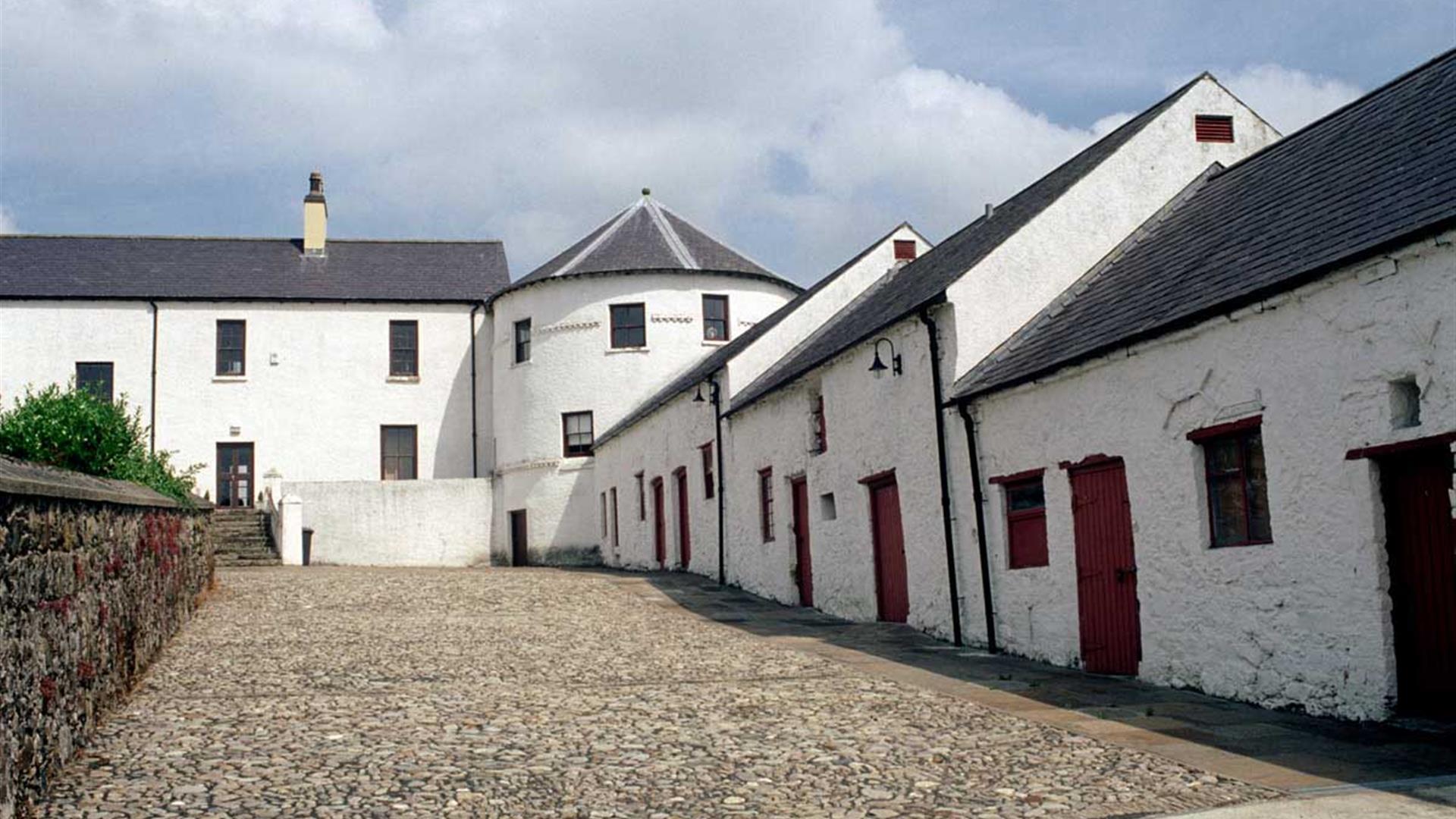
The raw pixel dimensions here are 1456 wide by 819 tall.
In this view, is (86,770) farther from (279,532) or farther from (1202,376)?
(279,532)

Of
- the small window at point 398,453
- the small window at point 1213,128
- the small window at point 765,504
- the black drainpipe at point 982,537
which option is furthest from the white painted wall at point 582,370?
the black drainpipe at point 982,537

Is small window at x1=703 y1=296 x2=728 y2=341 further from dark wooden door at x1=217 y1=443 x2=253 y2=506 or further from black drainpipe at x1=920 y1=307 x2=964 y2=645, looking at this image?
black drainpipe at x1=920 y1=307 x2=964 y2=645

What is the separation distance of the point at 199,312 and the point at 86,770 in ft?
103

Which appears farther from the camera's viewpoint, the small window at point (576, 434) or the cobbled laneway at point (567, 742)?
the small window at point (576, 434)

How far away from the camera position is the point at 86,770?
25.7ft

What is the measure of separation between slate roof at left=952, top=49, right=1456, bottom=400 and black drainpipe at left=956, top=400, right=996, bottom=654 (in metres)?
0.62

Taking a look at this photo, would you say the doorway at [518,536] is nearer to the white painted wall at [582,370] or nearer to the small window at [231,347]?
the white painted wall at [582,370]

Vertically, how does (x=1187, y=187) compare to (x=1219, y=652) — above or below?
above

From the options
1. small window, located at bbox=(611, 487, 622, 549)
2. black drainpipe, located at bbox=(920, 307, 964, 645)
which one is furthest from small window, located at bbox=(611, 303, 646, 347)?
black drainpipe, located at bbox=(920, 307, 964, 645)

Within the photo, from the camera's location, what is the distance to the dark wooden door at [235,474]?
36.3 m

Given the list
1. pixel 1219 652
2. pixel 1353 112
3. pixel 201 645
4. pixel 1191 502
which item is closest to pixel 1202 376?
pixel 1191 502

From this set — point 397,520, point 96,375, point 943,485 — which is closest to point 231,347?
point 96,375

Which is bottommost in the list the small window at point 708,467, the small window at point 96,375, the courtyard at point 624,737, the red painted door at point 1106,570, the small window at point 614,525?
the courtyard at point 624,737

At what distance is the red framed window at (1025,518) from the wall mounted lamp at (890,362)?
2593 mm
